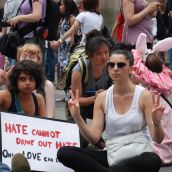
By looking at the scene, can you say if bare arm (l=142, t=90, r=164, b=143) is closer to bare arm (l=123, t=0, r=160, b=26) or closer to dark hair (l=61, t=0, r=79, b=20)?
bare arm (l=123, t=0, r=160, b=26)

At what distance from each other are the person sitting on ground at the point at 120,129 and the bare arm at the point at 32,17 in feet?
9.75

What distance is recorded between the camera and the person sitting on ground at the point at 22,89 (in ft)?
20.9

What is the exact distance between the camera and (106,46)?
7.36 meters

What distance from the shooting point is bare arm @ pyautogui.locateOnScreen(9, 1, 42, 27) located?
862 centimetres

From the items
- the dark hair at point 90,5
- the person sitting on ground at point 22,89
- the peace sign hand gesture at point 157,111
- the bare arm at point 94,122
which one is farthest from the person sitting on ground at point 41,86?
the dark hair at point 90,5

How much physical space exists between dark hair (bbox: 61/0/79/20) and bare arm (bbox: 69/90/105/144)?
6.39m

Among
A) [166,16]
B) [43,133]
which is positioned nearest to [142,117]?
[43,133]

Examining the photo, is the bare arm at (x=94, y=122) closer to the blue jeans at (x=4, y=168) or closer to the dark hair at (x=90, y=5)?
the blue jeans at (x=4, y=168)

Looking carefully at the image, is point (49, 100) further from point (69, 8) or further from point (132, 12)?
point (69, 8)

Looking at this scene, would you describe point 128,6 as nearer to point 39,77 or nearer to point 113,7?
point 39,77

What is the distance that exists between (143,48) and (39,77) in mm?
1703

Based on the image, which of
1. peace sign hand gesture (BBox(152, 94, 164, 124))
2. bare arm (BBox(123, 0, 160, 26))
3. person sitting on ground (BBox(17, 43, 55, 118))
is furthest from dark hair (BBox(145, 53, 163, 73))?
peace sign hand gesture (BBox(152, 94, 164, 124))

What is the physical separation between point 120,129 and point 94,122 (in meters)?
0.23

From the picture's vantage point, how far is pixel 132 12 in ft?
28.8
